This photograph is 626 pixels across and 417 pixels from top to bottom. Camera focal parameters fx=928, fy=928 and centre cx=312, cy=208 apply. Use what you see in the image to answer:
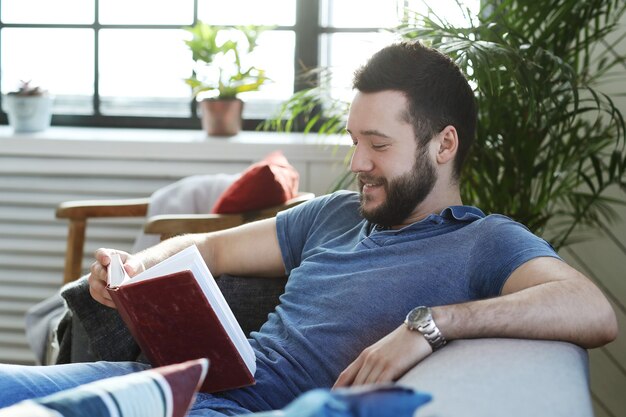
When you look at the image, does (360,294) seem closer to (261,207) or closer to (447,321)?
(447,321)

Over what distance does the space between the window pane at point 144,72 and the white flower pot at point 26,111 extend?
0.87 ft

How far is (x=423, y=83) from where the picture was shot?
5.65ft

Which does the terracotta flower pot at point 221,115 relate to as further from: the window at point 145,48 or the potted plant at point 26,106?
the potted plant at point 26,106

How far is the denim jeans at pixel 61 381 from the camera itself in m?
1.44

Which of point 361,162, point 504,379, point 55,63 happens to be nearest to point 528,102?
point 361,162

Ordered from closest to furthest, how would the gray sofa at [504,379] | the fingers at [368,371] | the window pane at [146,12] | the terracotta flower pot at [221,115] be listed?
the gray sofa at [504,379] → the fingers at [368,371] → the terracotta flower pot at [221,115] → the window pane at [146,12]

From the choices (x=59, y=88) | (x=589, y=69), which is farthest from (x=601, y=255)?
(x=59, y=88)

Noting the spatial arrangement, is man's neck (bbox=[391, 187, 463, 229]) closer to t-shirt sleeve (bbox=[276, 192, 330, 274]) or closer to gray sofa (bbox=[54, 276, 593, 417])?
t-shirt sleeve (bbox=[276, 192, 330, 274])

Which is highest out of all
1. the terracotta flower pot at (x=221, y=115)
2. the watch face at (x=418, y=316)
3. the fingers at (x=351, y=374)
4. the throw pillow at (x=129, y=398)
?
the terracotta flower pot at (x=221, y=115)

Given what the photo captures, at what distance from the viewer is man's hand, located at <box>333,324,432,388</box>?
1.34m

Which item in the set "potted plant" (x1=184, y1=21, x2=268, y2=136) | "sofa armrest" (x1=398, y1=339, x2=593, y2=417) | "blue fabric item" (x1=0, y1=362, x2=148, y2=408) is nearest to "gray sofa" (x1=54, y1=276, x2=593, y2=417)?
"sofa armrest" (x1=398, y1=339, x2=593, y2=417)

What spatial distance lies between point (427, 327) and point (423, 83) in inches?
21.2

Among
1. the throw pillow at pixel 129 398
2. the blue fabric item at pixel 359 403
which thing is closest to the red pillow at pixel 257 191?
the throw pillow at pixel 129 398

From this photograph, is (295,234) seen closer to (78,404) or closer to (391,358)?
(391,358)
